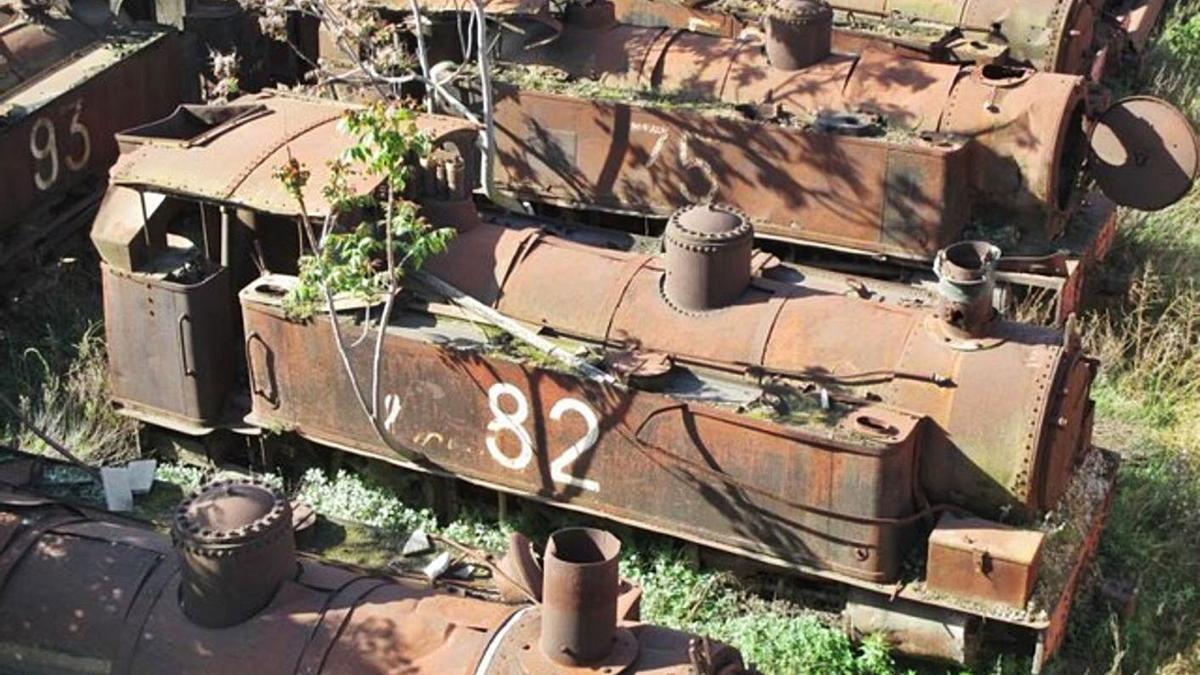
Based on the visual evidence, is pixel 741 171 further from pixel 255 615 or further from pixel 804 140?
pixel 255 615

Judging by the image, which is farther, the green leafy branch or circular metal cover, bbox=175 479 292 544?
the green leafy branch

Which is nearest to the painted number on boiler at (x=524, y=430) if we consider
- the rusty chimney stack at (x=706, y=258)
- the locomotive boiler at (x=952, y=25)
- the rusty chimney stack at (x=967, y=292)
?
the rusty chimney stack at (x=706, y=258)

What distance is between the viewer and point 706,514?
884 cm

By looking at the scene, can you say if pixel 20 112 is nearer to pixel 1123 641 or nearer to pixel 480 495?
pixel 480 495

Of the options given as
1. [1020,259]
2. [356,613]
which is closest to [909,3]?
[1020,259]

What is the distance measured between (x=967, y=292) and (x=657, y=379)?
171cm

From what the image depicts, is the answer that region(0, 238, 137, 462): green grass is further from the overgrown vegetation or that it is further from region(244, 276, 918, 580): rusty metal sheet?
the overgrown vegetation

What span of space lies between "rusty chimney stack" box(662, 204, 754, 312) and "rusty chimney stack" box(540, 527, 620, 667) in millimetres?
3118

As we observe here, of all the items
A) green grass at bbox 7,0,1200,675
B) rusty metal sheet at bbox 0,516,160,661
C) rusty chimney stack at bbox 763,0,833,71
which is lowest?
green grass at bbox 7,0,1200,675

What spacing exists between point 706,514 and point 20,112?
6.46m

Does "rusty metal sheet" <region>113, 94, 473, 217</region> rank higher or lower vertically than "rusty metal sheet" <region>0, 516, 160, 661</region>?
higher

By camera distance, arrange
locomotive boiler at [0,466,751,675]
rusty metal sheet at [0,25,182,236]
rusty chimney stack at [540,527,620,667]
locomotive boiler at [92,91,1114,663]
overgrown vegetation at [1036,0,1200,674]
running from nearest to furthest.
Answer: rusty chimney stack at [540,527,620,667], locomotive boiler at [0,466,751,675], locomotive boiler at [92,91,1114,663], overgrown vegetation at [1036,0,1200,674], rusty metal sheet at [0,25,182,236]

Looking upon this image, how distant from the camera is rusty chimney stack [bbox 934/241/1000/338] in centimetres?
841

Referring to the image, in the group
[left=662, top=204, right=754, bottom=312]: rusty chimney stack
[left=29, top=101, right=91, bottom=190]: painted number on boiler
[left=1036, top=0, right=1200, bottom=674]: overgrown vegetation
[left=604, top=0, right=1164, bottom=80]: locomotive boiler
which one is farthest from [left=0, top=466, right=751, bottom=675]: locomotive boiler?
[left=604, top=0, right=1164, bottom=80]: locomotive boiler
